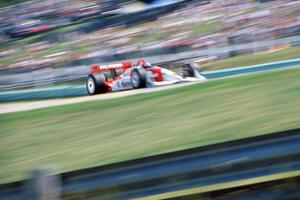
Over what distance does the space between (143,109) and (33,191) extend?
5.78 m

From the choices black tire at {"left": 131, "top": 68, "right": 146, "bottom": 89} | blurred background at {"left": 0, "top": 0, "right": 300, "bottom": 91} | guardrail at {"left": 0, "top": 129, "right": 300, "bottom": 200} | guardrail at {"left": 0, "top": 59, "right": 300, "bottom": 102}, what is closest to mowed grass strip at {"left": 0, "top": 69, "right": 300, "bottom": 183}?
black tire at {"left": 131, "top": 68, "right": 146, "bottom": 89}

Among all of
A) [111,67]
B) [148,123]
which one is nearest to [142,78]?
[111,67]

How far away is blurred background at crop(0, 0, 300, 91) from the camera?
17.1m

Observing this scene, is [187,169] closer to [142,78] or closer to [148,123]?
[148,123]

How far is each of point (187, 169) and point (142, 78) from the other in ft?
30.3

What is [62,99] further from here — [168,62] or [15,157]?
[15,157]

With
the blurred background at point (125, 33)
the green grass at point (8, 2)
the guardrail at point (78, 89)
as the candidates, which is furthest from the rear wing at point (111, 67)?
the green grass at point (8, 2)

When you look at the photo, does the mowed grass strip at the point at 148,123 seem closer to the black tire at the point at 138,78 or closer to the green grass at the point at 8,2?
the black tire at the point at 138,78

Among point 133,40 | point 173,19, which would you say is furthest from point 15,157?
point 173,19

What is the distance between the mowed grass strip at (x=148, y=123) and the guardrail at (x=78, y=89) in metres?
2.36

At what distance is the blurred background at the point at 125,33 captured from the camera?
1714 cm

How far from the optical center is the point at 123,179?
3.72 m

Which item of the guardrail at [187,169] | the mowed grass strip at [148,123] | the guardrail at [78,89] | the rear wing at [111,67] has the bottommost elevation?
the guardrail at [78,89]

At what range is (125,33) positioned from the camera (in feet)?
70.4
